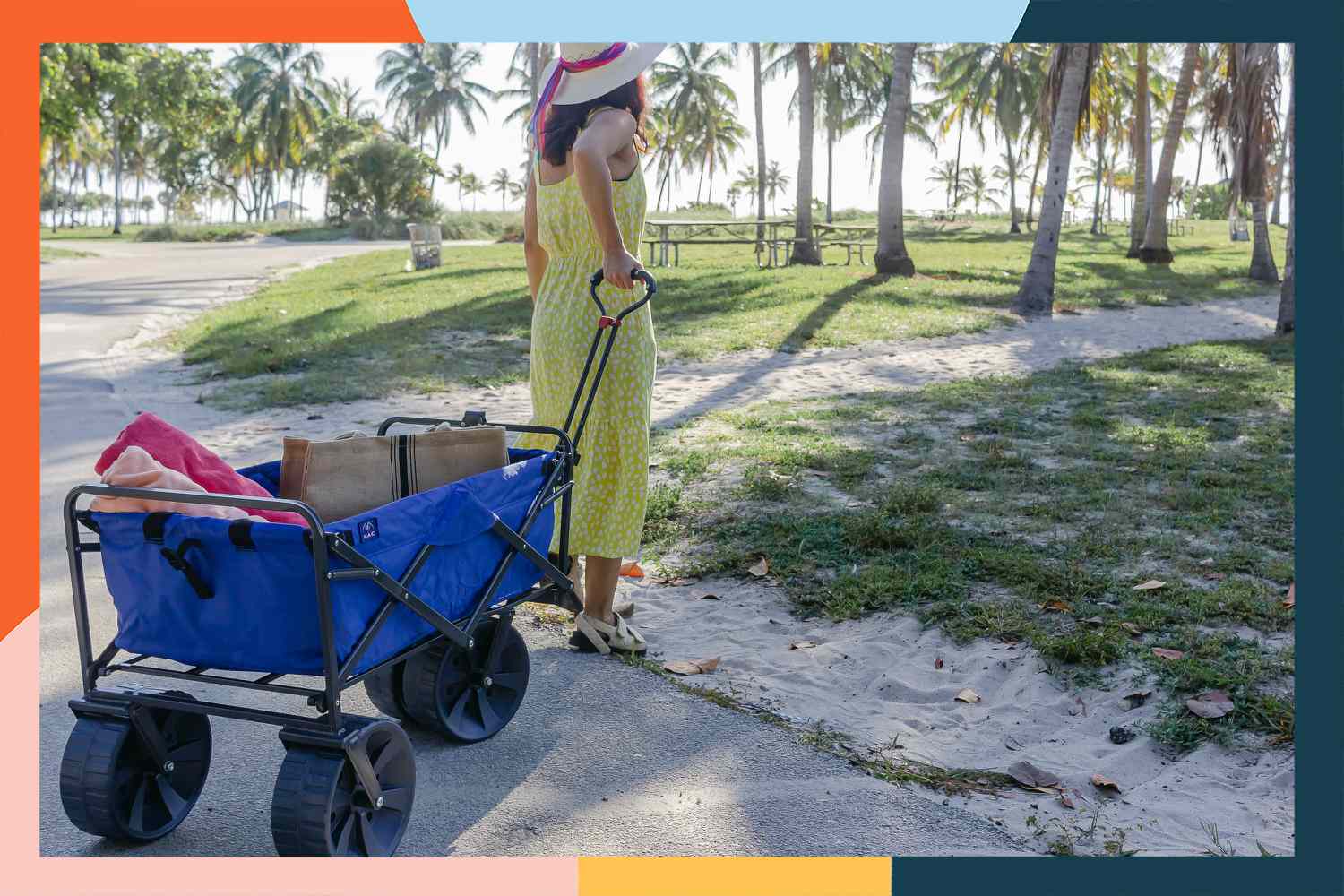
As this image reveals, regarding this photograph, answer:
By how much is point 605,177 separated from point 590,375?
66cm

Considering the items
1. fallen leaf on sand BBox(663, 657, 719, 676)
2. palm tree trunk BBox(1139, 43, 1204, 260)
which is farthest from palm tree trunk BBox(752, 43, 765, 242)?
fallen leaf on sand BBox(663, 657, 719, 676)

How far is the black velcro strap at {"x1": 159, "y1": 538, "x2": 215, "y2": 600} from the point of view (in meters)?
2.38

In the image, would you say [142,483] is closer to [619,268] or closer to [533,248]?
[619,268]

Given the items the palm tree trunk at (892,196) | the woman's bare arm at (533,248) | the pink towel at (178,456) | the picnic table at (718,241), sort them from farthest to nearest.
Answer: the picnic table at (718,241) < the palm tree trunk at (892,196) < the woman's bare arm at (533,248) < the pink towel at (178,456)

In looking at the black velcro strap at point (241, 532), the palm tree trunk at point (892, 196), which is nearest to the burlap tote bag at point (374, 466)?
the black velcro strap at point (241, 532)

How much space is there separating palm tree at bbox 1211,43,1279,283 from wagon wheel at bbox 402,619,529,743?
46.6 feet

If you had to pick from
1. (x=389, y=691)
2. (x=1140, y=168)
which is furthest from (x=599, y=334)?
(x=1140, y=168)

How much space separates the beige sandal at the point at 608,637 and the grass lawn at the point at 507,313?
5252mm

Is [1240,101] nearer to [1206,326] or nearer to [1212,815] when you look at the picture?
[1206,326]

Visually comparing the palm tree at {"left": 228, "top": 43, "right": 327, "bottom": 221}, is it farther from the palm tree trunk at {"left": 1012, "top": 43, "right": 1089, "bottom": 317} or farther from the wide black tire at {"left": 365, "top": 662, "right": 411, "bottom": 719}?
the wide black tire at {"left": 365, "top": 662, "right": 411, "bottom": 719}

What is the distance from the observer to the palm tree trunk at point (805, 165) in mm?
19672

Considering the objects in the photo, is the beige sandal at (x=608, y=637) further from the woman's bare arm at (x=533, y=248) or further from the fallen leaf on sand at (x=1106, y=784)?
the fallen leaf on sand at (x=1106, y=784)

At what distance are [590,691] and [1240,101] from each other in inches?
595

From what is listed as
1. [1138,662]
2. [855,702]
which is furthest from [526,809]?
[1138,662]
